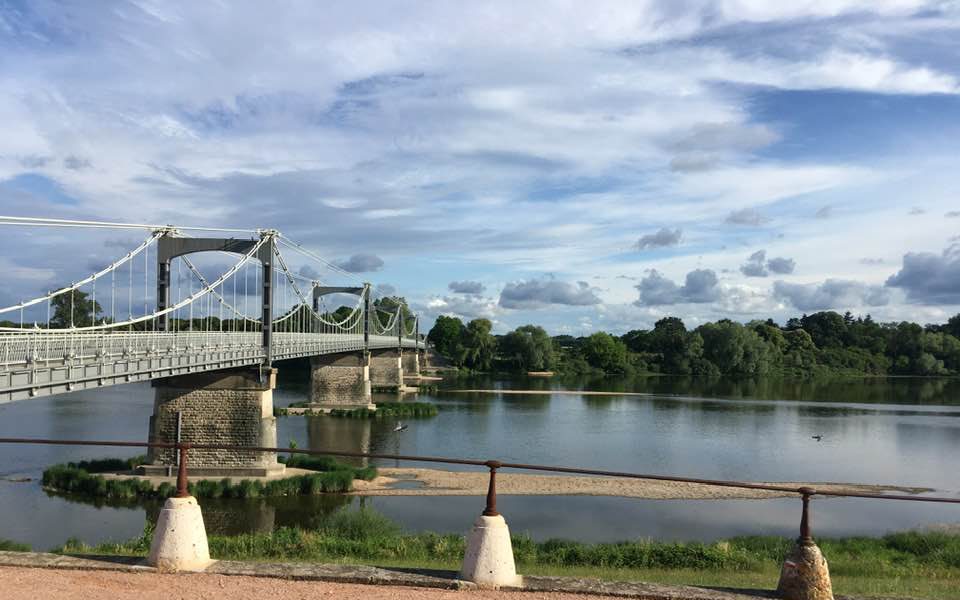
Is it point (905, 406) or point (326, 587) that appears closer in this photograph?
point (326, 587)

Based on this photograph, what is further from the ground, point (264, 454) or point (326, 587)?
point (326, 587)

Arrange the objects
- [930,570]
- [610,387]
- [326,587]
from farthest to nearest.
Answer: [610,387], [930,570], [326,587]

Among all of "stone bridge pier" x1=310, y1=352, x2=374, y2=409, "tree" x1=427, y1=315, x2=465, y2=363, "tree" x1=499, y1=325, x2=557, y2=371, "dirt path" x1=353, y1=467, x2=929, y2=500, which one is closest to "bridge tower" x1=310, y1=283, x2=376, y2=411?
"stone bridge pier" x1=310, y1=352, x2=374, y2=409

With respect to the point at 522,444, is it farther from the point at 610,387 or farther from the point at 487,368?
the point at 487,368

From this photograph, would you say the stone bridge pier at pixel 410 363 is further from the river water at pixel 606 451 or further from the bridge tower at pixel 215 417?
the bridge tower at pixel 215 417

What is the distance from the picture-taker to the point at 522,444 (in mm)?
32938

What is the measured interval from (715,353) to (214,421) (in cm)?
7284

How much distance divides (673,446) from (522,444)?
5.93 meters

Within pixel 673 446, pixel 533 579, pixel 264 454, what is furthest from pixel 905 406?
pixel 533 579

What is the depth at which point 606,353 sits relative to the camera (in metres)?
95.8

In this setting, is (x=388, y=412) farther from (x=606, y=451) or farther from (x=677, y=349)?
(x=677, y=349)

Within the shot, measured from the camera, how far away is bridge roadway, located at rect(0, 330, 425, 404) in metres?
14.7

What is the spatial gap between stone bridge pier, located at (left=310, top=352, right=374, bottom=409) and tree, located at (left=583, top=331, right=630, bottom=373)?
48.2 metres

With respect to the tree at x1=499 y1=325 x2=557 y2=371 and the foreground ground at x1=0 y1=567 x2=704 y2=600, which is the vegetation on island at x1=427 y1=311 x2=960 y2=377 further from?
the foreground ground at x1=0 y1=567 x2=704 y2=600
